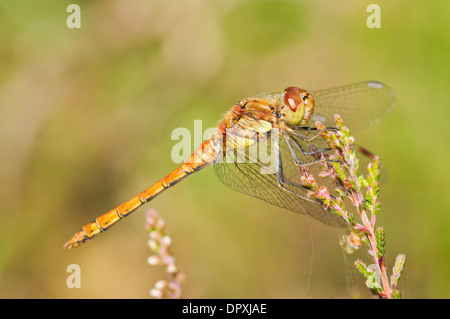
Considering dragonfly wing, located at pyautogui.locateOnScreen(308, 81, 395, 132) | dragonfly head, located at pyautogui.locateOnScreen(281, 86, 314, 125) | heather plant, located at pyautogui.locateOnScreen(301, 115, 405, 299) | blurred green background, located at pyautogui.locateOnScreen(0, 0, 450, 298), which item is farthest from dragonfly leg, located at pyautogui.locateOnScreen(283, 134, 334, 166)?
blurred green background, located at pyautogui.locateOnScreen(0, 0, 450, 298)

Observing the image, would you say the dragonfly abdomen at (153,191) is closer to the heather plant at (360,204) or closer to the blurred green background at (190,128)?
the blurred green background at (190,128)

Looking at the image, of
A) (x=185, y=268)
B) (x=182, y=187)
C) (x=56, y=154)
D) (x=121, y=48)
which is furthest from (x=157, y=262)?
(x=121, y=48)

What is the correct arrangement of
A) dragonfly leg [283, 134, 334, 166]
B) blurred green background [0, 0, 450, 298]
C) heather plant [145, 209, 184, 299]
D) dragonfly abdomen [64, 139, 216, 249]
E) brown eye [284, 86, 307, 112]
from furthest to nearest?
blurred green background [0, 0, 450, 298], dragonfly abdomen [64, 139, 216, 249], brown eye [284, 86, 307, 112], dragonfly leg [283, 134, 334, 166], heather plant [145, 209, 184, 299]

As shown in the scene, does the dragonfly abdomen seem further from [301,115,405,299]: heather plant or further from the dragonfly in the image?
[301,115,405,299]: heather plant

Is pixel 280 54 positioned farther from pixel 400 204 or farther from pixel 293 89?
pixel 400 204

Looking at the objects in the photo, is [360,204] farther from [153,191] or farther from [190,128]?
[190,128]
